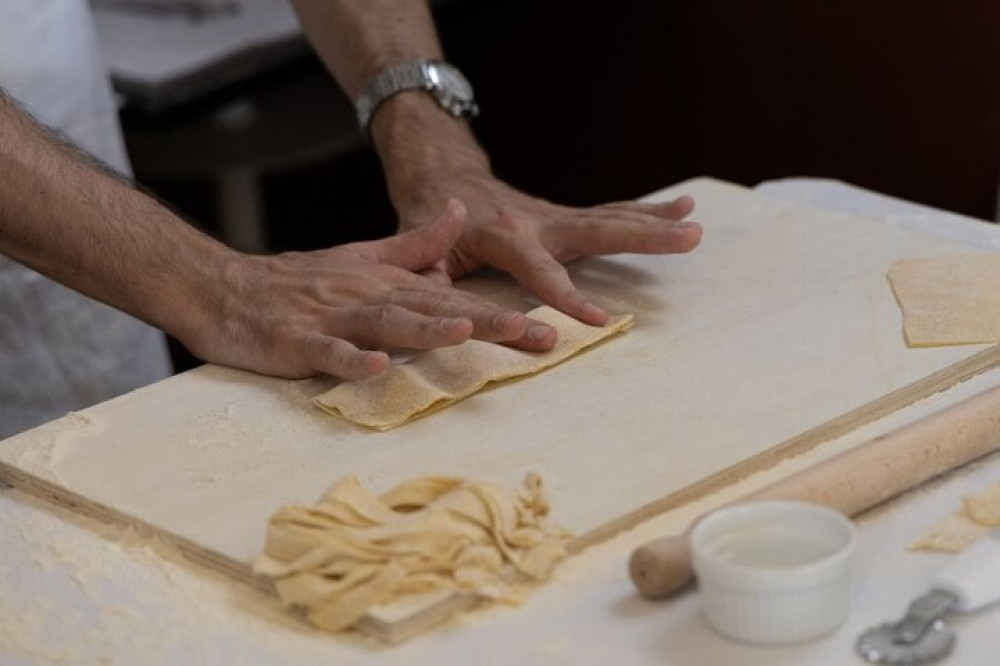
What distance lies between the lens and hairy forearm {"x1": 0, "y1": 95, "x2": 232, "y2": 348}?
1673 mm

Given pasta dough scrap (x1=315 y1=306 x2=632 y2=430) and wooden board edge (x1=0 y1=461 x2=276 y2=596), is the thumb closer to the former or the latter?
pasta dough scrap (x1=315 y1=306 x2=632 y2=430)

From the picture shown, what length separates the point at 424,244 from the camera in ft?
5.74

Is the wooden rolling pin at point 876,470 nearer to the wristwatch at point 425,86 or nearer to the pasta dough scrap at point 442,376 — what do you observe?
the pasta dough scrap at point 442,376

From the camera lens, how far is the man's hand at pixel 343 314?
156 cm

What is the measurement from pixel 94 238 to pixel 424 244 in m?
0.34

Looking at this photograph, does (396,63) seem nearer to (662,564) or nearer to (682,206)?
(682,206)

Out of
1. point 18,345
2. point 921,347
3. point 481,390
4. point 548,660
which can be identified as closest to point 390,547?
point 548,660

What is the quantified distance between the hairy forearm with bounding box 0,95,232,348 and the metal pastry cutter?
0.79 meters

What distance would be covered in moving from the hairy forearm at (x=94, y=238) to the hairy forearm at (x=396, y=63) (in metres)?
0.37

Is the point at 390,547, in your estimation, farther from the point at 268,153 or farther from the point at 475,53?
the point at 475,53

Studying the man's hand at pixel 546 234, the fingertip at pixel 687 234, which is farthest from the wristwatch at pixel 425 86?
the fingertip at pixel 687 234

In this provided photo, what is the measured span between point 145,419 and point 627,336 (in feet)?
1.55

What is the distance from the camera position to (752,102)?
10.9 feet

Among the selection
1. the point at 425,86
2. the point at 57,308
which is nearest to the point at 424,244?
the point at 425,86
